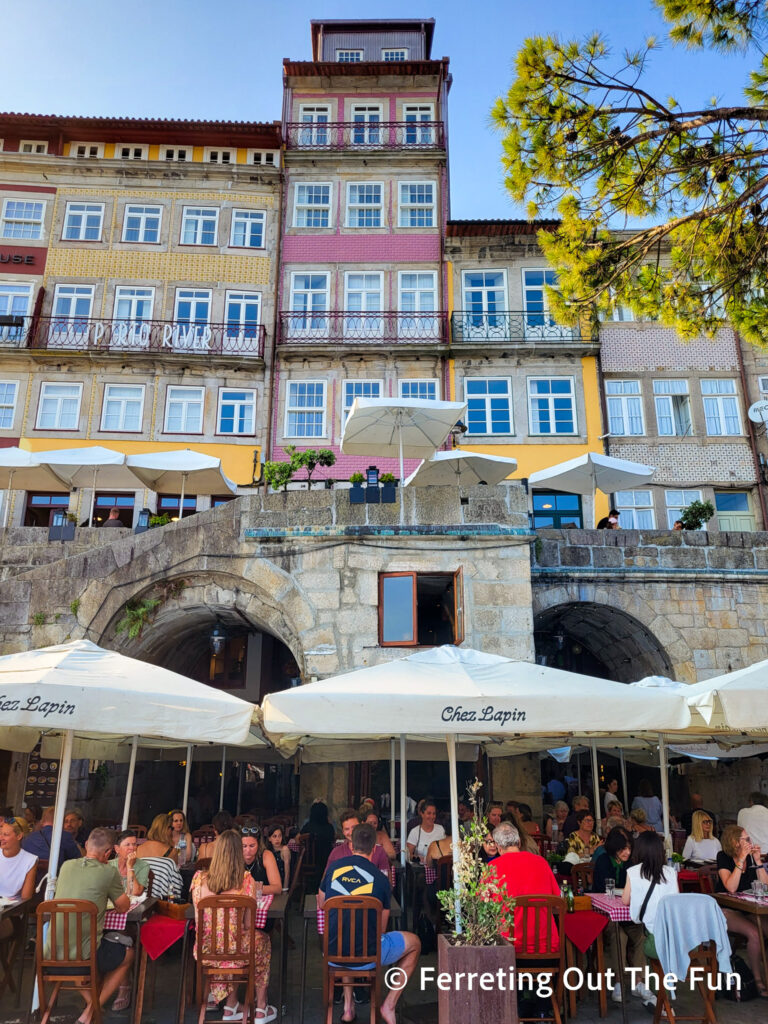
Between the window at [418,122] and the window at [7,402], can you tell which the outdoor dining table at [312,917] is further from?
the window at [418,122]

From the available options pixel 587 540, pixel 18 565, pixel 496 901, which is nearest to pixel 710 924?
pixel 496 901

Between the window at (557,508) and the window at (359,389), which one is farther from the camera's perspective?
the window at (359,389)

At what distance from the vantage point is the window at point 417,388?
65.8ft

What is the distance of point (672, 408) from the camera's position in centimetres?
2025

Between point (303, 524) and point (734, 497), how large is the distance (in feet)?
42.9

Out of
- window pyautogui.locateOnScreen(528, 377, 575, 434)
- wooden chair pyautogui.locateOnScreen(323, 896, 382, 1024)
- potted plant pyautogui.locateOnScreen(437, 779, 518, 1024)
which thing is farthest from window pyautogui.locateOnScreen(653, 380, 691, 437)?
wooden chair pyautogui.locateOnScreen(323, 896, 382, 1024)

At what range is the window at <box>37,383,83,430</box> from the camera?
19578 mm

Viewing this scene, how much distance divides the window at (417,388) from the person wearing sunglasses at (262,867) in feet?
46.7

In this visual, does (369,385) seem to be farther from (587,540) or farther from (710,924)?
(710,924)

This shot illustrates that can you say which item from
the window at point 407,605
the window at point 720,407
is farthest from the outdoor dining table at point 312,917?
the window at point 720,407

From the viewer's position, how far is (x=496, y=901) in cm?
478

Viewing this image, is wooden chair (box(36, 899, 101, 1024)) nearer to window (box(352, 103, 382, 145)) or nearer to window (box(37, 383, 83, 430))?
window (box(37, 383, 83, 430))

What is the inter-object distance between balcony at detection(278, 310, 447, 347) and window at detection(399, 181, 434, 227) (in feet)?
9.83

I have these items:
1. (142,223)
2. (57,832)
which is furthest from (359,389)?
(57,832)
